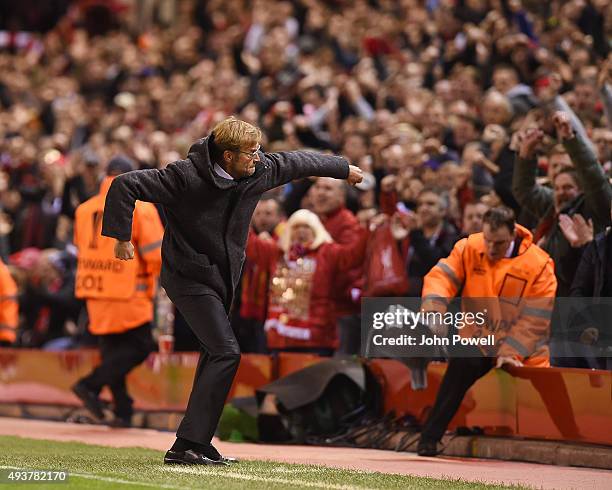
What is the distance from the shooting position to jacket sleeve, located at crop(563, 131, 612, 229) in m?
10.4

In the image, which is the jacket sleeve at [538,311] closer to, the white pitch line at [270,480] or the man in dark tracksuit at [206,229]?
the man in dark tracksuit at [206,229]

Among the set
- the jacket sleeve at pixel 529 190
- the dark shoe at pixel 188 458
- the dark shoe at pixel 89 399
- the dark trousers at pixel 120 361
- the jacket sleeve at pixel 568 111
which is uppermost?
the jacket sleeve at pixel 568 111

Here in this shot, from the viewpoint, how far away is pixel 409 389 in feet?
37.6

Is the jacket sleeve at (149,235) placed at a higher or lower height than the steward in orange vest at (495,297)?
higher

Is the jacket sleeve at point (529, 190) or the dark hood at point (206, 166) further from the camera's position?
the jacket sleeve at point (529, 190)

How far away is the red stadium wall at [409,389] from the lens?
10.0 meters

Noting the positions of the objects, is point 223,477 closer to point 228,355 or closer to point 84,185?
point 228,355

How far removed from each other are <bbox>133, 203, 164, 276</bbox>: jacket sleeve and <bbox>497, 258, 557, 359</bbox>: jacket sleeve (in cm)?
397

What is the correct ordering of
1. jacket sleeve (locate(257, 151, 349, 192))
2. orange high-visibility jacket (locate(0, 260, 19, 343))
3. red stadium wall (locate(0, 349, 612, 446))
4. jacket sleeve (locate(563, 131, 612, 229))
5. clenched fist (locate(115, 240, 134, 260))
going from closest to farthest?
clenched fist (locate(115, 240, 134, 260)), jacket sleeve (locate(257, 151, 349, 192)), red stadium wall (locate(0, 349, 612, 446)), jacket sleeve (locate(563, 131, 612, 229)), orange high-visibility jacket (locate(0, 260, 19, 343))

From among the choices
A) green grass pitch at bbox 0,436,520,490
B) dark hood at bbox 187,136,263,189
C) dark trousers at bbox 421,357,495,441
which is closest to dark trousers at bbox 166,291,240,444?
green grass pitch at bbox 0,436,520,490

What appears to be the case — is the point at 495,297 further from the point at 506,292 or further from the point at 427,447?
the point at 427,447

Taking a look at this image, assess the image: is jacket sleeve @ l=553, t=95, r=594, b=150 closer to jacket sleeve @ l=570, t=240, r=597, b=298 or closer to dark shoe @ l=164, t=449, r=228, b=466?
jacket sleeve @ l=570, t=240, r=597, b=298

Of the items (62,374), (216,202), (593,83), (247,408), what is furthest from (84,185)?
(216,202)

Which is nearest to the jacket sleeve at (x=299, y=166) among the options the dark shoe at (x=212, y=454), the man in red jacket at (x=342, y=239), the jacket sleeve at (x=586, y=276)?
the dark shoe at (x=212, y=454)
